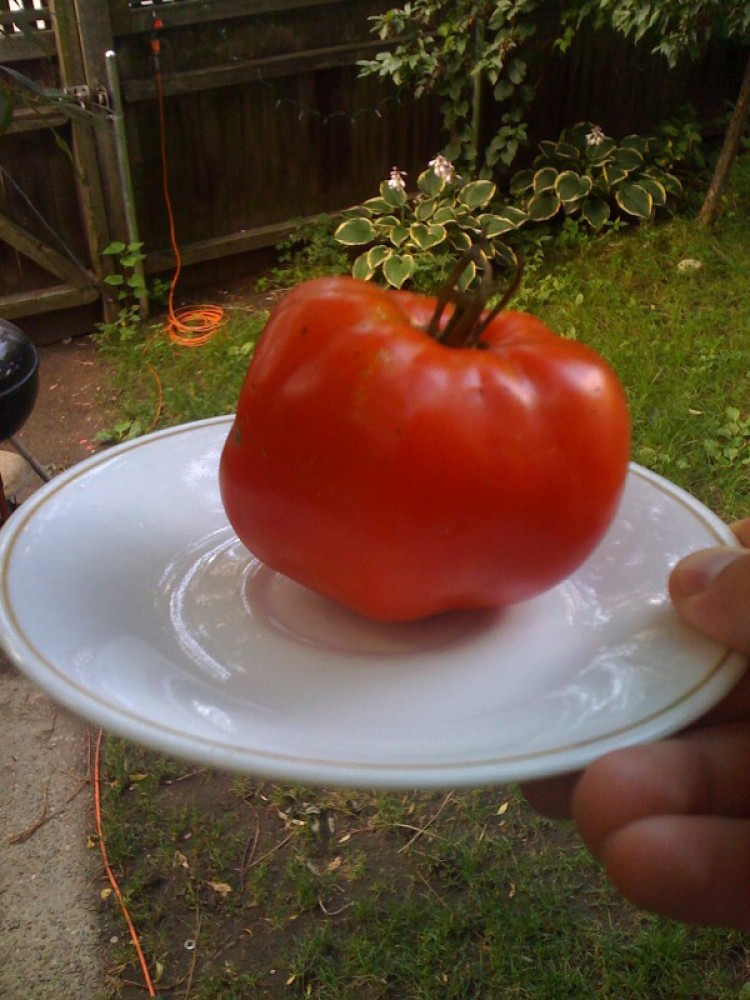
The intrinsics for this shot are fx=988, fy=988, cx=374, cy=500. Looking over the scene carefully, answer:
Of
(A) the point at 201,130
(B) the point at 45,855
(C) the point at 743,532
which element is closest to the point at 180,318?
(A) the point at 201,130

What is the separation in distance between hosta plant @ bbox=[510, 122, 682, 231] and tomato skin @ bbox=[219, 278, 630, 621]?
386 centimetres

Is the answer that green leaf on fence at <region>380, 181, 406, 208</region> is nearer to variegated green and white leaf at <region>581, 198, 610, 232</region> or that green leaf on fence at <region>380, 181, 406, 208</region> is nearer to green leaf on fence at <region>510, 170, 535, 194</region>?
green leaf on fence at <region>510, 170, 535, 194</region>

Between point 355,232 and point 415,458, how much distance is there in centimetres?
364

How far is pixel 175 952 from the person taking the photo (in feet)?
6.15

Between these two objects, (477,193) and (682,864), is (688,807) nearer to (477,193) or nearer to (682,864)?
(682,864)

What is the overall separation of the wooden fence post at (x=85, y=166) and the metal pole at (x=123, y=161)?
0.10m

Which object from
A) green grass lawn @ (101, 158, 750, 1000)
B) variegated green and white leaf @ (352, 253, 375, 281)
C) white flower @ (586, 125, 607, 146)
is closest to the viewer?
green grass lawn @ (101, 158, 750, 1000)

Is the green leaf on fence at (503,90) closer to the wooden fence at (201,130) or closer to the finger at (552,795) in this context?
the wooden fence at (201,130)

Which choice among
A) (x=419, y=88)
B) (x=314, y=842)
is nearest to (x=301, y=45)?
(x=419, y=88)

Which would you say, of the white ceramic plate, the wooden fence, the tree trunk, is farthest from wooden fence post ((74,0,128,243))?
the white ceramic plate

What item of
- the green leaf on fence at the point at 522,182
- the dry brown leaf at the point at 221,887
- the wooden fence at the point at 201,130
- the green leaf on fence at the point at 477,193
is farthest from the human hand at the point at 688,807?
the green leaf on fence at the point at 522,182

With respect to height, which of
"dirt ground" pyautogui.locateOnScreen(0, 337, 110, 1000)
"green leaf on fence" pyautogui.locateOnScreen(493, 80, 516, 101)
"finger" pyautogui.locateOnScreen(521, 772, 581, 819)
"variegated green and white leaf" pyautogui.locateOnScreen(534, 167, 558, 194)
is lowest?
"dirt ground" pyautogui.locateOnScreen(0, 337, 110, 1000)

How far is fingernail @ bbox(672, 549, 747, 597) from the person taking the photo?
A: 0.81 meters

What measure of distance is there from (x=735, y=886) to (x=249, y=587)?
0.48m
